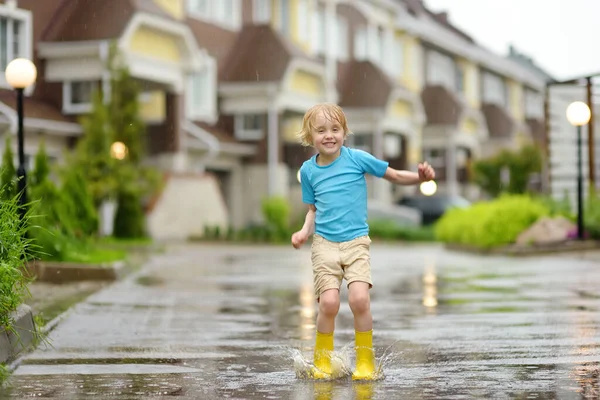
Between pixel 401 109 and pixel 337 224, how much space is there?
42546 mm

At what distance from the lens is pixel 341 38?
154ft

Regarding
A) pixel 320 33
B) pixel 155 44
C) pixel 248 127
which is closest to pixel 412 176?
pixel 155 44

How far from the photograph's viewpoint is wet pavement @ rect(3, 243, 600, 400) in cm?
633

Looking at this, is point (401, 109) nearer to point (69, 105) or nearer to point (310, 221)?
point (69, 105)

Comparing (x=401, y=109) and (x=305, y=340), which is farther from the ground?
(x=401, y=109)

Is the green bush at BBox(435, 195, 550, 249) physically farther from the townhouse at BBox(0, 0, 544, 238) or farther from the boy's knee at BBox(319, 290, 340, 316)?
the boy's knee at BBox(319, 290, 340, 316)

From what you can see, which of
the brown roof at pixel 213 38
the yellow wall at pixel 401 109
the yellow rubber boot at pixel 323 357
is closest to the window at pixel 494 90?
the yellow wall at pixel 401 109

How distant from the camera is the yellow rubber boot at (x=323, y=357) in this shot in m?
6.68

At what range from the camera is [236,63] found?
3862cm

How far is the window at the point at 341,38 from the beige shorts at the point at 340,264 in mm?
40070

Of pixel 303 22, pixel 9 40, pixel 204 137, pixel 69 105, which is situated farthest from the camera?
pixel 303 22

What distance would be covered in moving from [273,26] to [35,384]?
112ft

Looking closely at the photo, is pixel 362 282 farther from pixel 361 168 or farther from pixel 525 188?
pixel 525 188

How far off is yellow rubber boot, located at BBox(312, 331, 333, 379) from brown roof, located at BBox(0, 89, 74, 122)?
21.9 m
